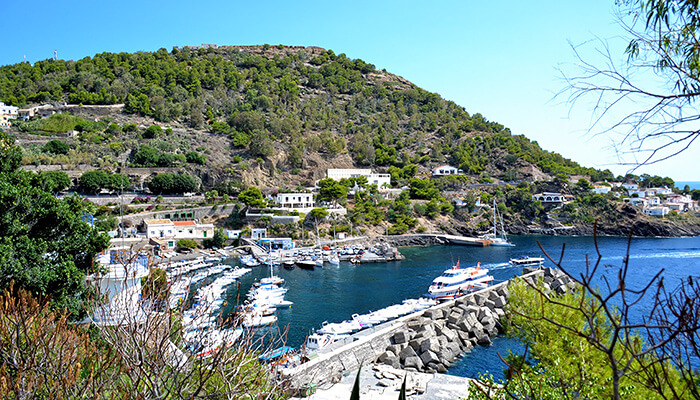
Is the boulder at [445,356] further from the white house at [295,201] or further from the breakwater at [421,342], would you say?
the white house at [295,201]

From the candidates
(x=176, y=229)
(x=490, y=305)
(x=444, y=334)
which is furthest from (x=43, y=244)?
(x=176, y=229)

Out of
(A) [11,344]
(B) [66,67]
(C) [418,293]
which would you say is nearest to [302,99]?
(B) [66,67]

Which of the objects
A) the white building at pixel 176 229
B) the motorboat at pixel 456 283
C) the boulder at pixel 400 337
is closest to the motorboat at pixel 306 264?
the motorboat at pixel 456 283

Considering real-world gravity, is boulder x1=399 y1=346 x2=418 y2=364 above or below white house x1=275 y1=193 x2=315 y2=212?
below

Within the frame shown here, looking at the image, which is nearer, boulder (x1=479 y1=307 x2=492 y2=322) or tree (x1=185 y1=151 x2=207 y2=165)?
boulder (x1=479 y1=307 x2=492 y2=322)

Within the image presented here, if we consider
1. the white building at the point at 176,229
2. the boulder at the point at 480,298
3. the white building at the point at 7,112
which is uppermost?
the white building at the point at 7,112

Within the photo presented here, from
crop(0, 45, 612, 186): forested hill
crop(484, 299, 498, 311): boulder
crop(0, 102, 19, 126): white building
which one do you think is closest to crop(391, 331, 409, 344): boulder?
crop(484, 299, 498, 311): boulder

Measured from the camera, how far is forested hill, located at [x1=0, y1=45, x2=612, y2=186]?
142 feet

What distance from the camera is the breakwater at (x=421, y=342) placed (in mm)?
11086

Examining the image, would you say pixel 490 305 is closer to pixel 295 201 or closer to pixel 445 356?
pixel 445 356

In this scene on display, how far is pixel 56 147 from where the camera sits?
120ft

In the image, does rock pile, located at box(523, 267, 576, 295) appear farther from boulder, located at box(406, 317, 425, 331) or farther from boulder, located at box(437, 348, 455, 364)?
boulder, located at box(437, 348, 455, 364)

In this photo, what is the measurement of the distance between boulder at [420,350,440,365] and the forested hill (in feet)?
105

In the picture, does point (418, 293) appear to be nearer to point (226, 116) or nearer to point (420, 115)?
point (226, 116)
